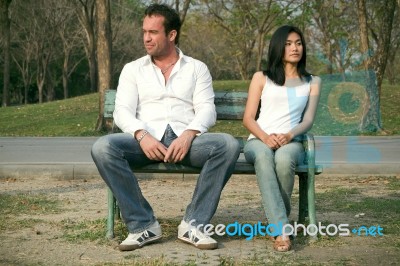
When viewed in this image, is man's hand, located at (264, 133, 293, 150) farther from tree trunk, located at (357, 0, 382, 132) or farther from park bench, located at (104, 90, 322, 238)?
tree trunk, located at (357, 0, 382, 132)

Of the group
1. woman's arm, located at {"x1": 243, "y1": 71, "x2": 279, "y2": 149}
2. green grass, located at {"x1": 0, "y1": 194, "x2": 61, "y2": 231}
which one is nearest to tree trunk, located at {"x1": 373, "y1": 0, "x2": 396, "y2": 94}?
green grass, located at {"x1": 0, "y1": 194, "x2": 61, "y2": 231}

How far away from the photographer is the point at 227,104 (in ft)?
20.1

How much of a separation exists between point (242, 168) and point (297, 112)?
0.61 meters

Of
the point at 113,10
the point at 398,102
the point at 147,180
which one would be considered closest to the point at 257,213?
the point at 147,180

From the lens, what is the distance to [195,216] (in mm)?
5273

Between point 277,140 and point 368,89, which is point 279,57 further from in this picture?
point 368,89

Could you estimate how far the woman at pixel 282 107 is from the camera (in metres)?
5.36

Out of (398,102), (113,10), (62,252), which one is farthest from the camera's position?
(113,10)

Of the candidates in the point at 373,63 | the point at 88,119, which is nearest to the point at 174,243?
the point at 373,63

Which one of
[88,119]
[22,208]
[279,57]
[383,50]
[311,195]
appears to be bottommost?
[88,119]

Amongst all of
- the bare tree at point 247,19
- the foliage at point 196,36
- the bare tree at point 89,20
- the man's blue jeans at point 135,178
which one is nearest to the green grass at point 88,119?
the bare tree at point 89,20

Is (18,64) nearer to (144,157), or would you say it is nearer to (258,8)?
(258,8)

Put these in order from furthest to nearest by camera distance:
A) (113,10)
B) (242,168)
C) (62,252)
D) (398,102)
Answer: (113,10) → (398,102) → (242,168) → (62,252)

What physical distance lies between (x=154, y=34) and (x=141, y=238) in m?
1.50
